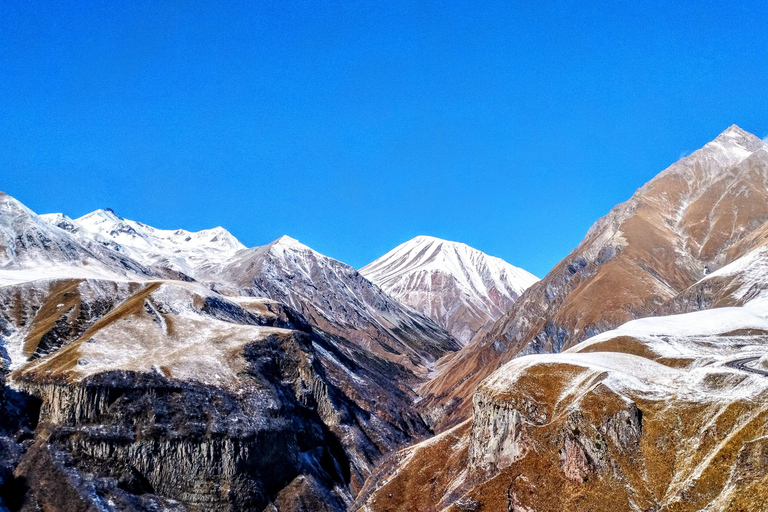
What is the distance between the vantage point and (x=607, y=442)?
7100cm

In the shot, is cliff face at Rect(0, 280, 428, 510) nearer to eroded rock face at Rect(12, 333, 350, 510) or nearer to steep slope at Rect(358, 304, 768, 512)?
eroded rock face at Rect(12, 333, 350, 510)

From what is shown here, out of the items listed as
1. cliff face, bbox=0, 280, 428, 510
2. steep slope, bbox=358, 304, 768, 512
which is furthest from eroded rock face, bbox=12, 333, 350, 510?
steep slope, bbox=358, 304, 768, 512

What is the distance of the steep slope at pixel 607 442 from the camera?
2448 inches

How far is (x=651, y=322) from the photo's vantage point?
441 ft

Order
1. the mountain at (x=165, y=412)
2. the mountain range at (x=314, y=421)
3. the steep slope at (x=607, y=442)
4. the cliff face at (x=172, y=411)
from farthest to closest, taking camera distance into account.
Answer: the cliff face at (x=172, y=411), the mountain at (x=165, y=412), the mountain range at (x=314, y=421), the steep slope at (x=607, y=442)

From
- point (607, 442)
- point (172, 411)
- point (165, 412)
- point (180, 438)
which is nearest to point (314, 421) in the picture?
point (172, 411)

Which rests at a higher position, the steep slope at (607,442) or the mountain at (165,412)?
the mountain at (165,412)

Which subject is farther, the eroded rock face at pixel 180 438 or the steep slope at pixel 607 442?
the eroded rock face at pixel 180 438

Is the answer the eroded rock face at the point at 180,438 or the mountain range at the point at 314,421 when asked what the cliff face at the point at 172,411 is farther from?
the mountain range at the point at 314,421

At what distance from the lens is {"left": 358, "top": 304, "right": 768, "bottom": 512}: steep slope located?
6219 cm

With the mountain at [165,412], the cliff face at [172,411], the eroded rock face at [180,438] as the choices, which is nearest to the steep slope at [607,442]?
the eroded rock face at [180,438]

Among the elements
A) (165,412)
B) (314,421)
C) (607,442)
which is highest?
(165,412)

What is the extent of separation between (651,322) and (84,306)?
430 ft

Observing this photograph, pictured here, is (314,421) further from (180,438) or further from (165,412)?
(165,412)
